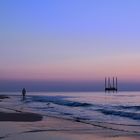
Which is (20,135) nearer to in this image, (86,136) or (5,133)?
(5,133)

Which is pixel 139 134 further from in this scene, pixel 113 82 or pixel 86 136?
pixel 113 82

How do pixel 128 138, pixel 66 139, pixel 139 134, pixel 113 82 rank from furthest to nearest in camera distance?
1. pixel 113 82
2. pixel 139 134
3. pixel 128 138
4. pixel 66 139

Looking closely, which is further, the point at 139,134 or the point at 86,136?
the point at 139,134

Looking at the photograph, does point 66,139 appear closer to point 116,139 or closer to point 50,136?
point 50,136

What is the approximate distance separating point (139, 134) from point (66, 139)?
4.24 meters

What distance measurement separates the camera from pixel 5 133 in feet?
48.0

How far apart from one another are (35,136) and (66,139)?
120 cm

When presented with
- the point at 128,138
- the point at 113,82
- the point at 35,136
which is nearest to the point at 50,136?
the point at 35,136

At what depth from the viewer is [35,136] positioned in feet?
46.5

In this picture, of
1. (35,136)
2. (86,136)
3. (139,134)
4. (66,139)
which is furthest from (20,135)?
(139,134)

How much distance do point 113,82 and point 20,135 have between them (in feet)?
504

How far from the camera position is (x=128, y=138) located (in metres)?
15.0

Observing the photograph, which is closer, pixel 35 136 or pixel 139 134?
pixel 35 136

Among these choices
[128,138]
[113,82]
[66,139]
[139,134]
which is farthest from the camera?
[113,82]
